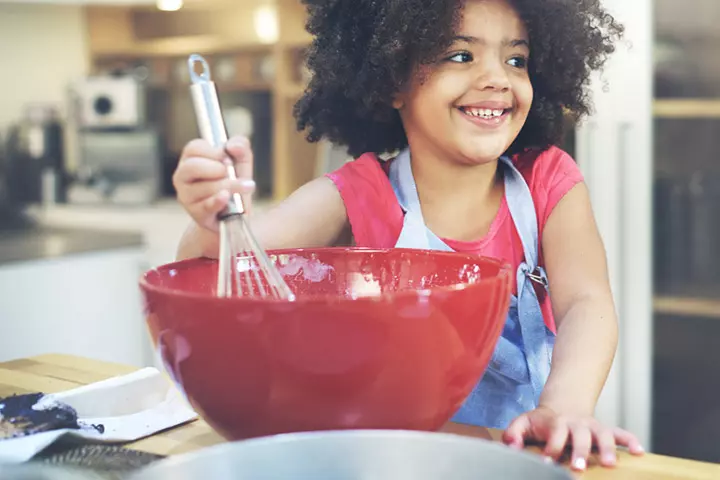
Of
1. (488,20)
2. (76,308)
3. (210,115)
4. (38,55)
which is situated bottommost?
(76,308)

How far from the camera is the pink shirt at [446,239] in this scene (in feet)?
2.95

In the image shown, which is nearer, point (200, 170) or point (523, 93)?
point (200, 170)

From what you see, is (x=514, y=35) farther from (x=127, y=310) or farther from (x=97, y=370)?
(x=127, y=310)

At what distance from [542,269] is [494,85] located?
0.19m

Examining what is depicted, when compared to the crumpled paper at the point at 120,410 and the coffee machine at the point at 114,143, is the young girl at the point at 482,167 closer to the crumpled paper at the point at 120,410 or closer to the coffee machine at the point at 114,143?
the crumpled paper at the point at 120,410

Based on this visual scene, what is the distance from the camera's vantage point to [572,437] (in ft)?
1.82

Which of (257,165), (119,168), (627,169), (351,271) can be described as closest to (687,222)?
(627,169)

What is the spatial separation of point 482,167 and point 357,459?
1.88 ft

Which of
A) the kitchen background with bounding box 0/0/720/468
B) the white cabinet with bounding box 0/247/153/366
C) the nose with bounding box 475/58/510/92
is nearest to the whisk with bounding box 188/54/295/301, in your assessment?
the nose with bounding box 475/58/510/92

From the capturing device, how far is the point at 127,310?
2.19m

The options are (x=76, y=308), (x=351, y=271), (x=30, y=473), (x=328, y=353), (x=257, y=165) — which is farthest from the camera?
(x=257, y=165)

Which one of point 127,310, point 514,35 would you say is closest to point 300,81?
point 127,310

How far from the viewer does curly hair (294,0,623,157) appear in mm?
866

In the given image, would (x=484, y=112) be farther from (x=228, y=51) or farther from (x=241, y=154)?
(x=228, y=51)
